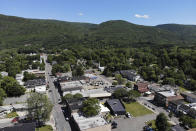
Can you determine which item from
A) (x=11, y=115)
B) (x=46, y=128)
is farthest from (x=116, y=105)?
(x=11, y=115)

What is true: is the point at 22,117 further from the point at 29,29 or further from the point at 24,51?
the point at 29,29

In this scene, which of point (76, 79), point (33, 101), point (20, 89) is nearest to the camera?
point (33, 101)

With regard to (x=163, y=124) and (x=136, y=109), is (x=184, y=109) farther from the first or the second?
(x=163, y=124)

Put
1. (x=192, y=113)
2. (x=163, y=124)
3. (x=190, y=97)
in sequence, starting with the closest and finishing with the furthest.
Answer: (x=163, y=124) → (x=192, y=113) → (x=190, y=97)

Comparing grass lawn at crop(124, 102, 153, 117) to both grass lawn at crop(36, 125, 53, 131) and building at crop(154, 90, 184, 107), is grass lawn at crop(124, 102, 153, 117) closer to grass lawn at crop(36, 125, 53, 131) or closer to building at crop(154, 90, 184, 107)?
building at crop(154, 90, 184, 107)

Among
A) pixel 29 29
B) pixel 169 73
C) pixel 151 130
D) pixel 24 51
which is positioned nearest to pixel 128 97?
pixel 151 130

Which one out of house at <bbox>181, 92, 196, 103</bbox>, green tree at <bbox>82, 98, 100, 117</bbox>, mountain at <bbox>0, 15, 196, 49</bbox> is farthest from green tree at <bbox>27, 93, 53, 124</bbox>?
mountain at <bbox>0, 15, 196, 49</bbox>
